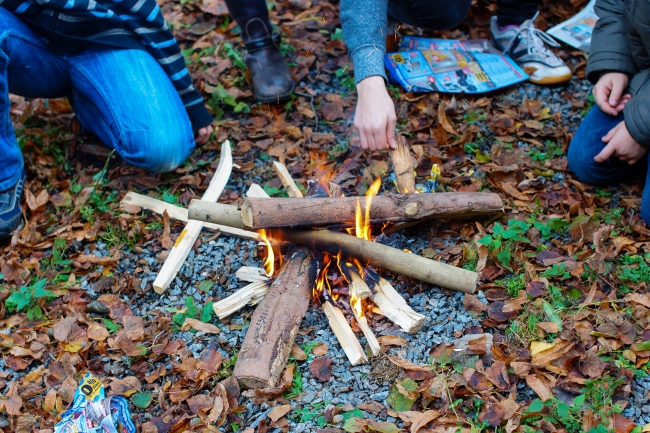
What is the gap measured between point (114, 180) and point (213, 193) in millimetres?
660

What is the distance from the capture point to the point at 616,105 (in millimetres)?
2939

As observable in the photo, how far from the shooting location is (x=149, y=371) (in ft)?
8.05

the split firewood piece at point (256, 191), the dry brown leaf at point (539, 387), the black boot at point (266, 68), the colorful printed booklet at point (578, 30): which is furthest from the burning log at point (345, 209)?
the colorful printed booklet at point (578, 30)

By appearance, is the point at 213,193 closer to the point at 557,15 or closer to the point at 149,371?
the point at 149,371

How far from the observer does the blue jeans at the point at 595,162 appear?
2.96 metres

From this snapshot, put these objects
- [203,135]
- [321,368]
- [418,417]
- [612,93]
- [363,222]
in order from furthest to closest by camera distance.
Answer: [203,135]
[612,93]
[363,222]
[321,368]
[418,417]

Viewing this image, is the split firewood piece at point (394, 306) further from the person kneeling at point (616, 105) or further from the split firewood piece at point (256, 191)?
the person kneeling at point (616, 105)

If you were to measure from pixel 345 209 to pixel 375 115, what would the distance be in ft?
1.38

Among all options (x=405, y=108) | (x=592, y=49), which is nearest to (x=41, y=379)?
(x=405, y=108)

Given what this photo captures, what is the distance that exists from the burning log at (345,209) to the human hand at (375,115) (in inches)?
10.0

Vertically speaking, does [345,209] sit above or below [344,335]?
above

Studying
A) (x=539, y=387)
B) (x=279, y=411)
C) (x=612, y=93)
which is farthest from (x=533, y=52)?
(x=279, y=411)

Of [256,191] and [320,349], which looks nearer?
[320,349]

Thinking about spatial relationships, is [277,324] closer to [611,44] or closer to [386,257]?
[386,257]
